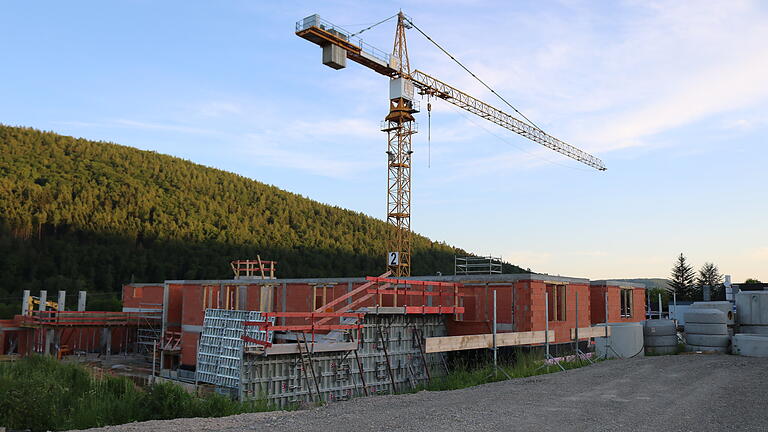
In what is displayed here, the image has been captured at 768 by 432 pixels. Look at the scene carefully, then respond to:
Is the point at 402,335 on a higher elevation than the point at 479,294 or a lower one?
→ lower

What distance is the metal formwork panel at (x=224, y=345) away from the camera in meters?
20.2

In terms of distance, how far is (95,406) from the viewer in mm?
12039

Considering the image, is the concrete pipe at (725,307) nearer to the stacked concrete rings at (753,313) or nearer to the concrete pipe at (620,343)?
the stacked concrete rings at (753,313)

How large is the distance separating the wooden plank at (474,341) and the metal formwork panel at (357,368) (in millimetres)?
5066

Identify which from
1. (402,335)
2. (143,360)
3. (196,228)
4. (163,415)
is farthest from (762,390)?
(196,228)

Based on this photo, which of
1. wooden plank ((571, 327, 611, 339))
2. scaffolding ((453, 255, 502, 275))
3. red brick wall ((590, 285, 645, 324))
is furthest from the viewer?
red brick wall ((590, 285, 645, 324))

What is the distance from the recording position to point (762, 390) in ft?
41.5

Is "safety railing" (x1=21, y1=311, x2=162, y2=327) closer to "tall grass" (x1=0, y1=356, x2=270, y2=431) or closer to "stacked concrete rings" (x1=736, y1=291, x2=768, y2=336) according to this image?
"tall grass" (x1=0, y1=356, x2=270, y2=431)

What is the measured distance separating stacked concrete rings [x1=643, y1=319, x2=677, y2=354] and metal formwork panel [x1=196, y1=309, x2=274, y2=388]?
13154mm

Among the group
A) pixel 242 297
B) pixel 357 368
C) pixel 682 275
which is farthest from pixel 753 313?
pixel 682 275

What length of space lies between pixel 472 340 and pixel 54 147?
422 ft

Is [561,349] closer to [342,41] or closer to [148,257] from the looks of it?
[342,41]

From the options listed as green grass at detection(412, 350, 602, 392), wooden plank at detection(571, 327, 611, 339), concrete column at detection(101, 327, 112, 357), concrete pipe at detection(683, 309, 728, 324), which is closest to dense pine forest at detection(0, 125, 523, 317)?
concrete column at detection(101, 327, 112, 357)

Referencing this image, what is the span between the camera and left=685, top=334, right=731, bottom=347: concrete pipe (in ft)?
68.4
